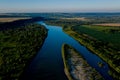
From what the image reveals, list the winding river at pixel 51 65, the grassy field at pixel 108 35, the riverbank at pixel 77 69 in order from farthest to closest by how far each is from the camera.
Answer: the grassy field at pixel 108 35 → the winding river at pixel 51 65 → the riverbank at pixel 77 69

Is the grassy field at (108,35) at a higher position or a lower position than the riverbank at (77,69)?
lower

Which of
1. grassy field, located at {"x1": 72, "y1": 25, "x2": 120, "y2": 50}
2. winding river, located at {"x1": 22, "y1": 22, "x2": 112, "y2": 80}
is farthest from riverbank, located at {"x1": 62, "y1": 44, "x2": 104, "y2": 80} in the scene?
grassy field, located at {"x1": 72, "y1": 25, "x2": 120, "y2": 50}

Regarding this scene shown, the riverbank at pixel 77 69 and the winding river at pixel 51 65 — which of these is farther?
the winding river at pixel 51 65

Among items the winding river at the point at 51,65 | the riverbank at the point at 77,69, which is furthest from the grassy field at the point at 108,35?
the riverbank at the point at 77,69

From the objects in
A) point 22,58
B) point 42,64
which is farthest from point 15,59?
point 42,64

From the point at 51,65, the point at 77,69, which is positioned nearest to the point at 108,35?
the point at 51,65

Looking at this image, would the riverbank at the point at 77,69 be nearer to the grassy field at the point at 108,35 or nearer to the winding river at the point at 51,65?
the winding river at the point at 51,65

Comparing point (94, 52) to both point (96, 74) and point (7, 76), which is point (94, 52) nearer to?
point (96, 74)

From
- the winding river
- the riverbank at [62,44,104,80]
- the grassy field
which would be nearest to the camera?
the riverbank at [62,44,104,80]

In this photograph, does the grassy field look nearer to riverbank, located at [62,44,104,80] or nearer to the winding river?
the winding river
